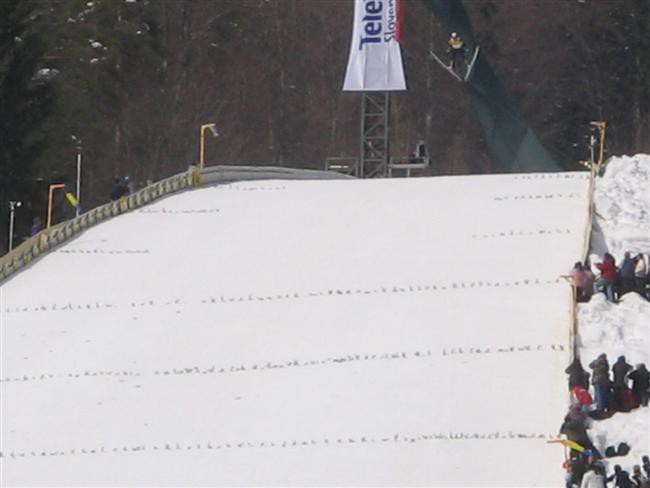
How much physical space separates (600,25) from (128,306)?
102 feet

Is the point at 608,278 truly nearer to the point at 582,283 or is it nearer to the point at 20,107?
the point at 582,283

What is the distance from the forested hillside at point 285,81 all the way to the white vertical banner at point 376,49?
12.8m

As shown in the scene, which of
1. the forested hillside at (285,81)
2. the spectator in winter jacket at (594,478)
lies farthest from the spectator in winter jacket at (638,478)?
the forested hillside at (285,81)

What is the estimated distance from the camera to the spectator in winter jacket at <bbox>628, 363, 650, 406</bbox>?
26.2 m

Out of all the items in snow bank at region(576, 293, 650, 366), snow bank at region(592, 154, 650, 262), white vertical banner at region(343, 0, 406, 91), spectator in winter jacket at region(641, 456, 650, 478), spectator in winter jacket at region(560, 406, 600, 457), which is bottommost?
spectator in winter jacket at region(641, 456, 650, 478)

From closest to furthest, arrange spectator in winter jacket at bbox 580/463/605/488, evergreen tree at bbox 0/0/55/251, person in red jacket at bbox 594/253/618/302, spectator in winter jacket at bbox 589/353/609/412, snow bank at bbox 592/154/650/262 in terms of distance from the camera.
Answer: spectator in winter jacket at bbox 580/463/605/488
spectator in winter jacket at bbox 589/353/609/412
person in red jacket at bbox 594/253/618/302
snow bank at bbox 592/154/650/262
evergreen tree at bbox 0/0/55/251

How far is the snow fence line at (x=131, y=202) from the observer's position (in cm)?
3681

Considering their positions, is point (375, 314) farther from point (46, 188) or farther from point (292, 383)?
point (46, 188)

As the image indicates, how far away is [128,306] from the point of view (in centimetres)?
3359

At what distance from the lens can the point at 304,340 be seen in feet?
102

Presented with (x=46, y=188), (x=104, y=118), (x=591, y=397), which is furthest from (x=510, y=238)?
(x=104, y=118)

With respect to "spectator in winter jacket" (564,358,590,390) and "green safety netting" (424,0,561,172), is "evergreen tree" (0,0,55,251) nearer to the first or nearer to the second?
"green safety netting" (424,0,561,172)

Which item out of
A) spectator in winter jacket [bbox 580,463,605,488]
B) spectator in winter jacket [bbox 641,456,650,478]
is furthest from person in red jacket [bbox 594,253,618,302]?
spectator in winter jacket [bbox 580,463,605,488]

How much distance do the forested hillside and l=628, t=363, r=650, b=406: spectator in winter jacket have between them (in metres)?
30.2
